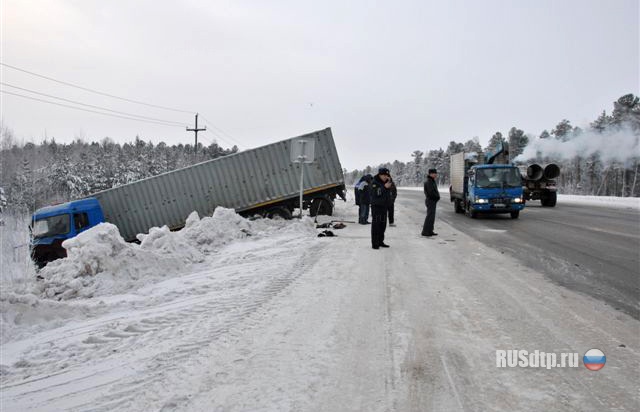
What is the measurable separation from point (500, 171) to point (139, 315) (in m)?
14.8

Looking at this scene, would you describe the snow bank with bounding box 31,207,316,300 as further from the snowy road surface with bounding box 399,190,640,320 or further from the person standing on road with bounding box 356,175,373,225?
the snowy road surface with bounding box 399,190,640,320

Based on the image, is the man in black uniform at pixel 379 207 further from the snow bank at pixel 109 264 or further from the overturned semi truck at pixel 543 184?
the overturned semi truck at pixel 543 184

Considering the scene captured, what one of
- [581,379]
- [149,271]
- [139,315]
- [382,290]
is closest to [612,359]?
[581,379]

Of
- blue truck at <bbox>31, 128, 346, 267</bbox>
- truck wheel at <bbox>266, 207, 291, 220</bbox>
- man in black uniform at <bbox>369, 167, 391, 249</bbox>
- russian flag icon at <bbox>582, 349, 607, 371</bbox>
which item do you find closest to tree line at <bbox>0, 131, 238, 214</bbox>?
blue truck at <bbox>31, 128, 346, 267</bbox>

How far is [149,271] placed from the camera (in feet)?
23.6

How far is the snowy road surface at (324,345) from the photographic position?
9.25 feet

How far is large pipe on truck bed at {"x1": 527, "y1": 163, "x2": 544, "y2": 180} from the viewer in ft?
75.8

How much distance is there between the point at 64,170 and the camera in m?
53.1

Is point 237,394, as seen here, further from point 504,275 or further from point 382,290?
point 504,275

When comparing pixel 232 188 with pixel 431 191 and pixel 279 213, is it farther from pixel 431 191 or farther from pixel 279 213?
pixel 431 191

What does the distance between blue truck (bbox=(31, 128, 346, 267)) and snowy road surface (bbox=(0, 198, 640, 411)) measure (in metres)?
10.5

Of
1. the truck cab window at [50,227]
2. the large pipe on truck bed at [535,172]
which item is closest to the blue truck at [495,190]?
the large pipe on truck bed at [535,172]

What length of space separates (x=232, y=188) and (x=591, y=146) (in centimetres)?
2550

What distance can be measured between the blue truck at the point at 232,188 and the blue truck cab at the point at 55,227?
3.77 meters
